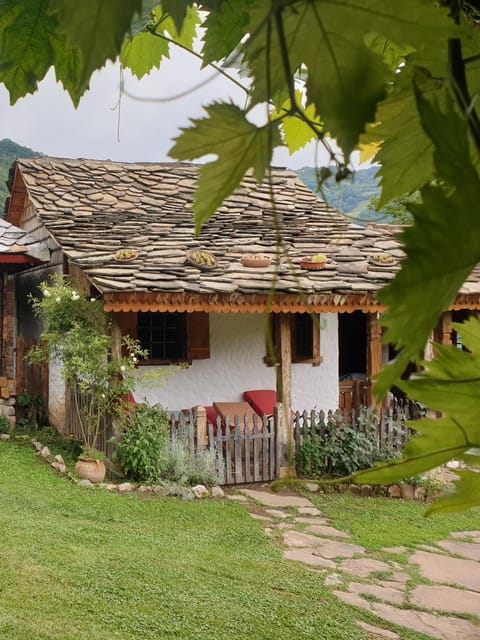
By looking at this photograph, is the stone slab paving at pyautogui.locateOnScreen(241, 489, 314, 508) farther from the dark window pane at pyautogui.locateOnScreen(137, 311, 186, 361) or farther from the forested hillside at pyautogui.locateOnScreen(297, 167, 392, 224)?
the forested hillside at pyautogui.locateOnScreen(297, 167, 392, 224)

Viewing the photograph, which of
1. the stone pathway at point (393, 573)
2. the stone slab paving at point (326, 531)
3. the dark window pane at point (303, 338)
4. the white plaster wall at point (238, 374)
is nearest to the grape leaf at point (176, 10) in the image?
the stone pathway at point (393, 573)

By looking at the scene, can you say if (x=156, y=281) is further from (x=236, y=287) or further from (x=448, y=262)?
(x=448, y=262)

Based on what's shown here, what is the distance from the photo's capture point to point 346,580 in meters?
5.49

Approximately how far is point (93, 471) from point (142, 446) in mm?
638

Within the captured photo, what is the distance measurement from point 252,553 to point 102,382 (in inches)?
121

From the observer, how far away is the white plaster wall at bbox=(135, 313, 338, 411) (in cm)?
944

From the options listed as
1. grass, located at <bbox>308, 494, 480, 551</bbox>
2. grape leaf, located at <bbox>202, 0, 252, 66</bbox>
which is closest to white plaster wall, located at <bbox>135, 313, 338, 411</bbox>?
grass, located at <bbox>308, 494, 480, 551</bbox>

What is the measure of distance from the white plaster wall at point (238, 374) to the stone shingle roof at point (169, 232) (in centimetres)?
101

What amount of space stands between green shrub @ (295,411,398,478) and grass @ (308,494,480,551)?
14.8 inches

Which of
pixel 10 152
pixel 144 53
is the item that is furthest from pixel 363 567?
pixel 10 152

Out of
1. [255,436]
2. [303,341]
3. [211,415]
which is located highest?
[303,341]

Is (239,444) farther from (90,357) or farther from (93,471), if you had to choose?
(90,357)

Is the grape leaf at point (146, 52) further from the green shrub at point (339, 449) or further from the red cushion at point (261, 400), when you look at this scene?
the red cushion at point (261, 400)

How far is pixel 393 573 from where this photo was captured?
5.73 meters
